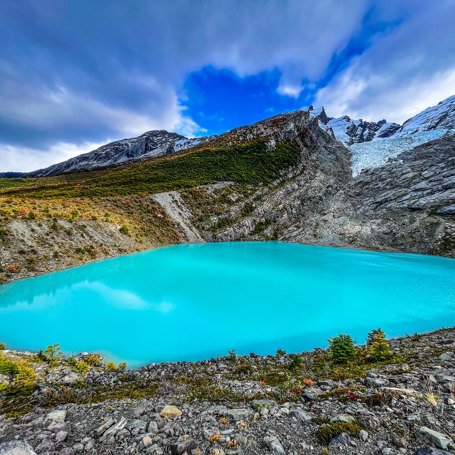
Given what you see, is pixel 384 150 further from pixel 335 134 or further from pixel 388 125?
pixel 388 125

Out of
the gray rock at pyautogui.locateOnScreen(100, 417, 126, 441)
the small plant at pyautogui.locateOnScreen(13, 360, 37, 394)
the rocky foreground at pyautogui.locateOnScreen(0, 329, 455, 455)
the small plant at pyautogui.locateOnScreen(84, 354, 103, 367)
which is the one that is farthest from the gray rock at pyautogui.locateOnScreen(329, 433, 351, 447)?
the small plant at pyautogui.locateOnScreen(84, 354, 103, 367)

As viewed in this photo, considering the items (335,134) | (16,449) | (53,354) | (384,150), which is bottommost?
(53,354)

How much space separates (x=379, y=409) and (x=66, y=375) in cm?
974

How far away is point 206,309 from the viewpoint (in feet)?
50.0

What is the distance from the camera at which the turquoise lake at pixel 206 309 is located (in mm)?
11492

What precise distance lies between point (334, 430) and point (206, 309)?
11.6 metres

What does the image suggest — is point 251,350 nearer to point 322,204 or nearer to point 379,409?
point 379,409

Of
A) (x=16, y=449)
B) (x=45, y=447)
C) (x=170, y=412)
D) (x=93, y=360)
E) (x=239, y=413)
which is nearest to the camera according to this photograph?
(x=16, y=449)

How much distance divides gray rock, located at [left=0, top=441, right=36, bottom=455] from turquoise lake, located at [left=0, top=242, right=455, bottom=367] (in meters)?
5.98

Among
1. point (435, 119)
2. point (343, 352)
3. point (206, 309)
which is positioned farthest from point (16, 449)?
point (435, 119)

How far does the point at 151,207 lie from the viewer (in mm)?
49562

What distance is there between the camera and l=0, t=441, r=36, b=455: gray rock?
385 centimetres

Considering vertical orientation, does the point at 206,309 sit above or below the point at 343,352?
below

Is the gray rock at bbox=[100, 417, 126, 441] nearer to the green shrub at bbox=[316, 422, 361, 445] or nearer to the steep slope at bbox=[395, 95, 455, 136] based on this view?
the green shrub at bbox=[316, 422, 361, 445]
